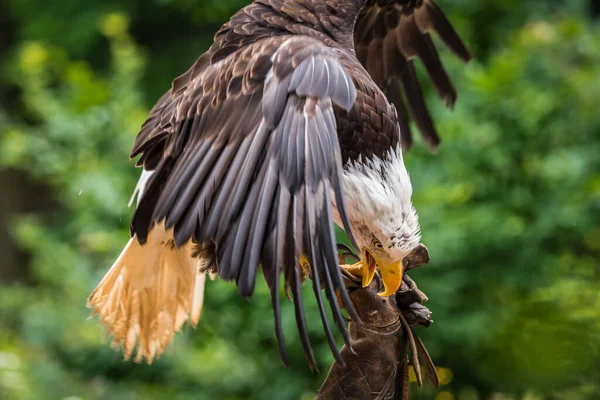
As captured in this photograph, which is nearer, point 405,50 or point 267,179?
point 267,179

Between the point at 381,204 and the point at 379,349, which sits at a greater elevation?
the point at 381,204

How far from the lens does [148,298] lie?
141 inches

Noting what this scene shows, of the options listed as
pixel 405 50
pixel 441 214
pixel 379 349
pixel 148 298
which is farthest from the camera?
pixel 441 214

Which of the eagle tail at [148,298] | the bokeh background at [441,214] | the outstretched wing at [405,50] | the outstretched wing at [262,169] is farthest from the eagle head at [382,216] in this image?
the outstretched wing at [405,50]

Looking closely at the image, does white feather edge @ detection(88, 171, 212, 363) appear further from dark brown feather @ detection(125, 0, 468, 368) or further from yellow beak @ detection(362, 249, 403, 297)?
yellow beak @ detection(362, 249, 403, 297)

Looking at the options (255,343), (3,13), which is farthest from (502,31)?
(3,13)

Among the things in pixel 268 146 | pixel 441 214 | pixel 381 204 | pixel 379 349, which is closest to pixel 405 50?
pixel 441 214

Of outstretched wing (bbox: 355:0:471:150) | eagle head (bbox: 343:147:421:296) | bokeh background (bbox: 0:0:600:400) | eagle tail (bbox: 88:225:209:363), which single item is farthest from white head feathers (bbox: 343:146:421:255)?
outstretched wing (bbox: 355:0:471:150)

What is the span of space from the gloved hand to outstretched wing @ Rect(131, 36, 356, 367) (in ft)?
0.81

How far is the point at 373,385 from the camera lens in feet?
9.14

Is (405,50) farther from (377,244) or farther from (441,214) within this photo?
(377,244)

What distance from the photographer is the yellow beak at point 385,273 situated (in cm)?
286

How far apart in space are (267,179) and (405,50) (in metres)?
1.85

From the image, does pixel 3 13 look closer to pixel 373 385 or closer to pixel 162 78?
pixel 162 78
